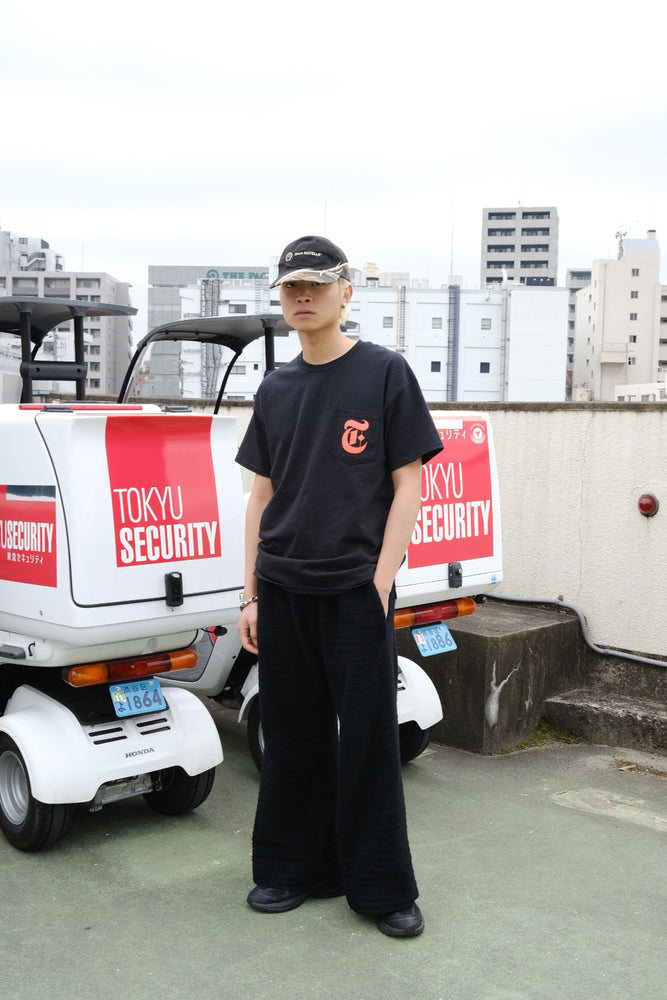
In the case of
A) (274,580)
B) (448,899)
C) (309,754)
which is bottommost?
(448,899)

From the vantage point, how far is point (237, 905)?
3.33 metres

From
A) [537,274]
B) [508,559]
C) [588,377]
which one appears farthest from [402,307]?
[508,559]

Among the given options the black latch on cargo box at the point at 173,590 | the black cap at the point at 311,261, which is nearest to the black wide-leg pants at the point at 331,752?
the black latch on cargo box at the point at 173,590

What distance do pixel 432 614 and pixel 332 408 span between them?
184 centimetres

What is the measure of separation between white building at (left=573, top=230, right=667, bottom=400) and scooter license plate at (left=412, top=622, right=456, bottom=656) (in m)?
103

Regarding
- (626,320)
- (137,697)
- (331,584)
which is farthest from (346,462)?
(626,320)

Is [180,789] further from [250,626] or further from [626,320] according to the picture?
[626,320]

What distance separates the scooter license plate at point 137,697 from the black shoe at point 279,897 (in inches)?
32.7

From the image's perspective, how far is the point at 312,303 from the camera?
3113 mm

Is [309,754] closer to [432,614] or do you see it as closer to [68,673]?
[68,673]

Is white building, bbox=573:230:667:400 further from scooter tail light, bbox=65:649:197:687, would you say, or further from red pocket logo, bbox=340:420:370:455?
red pocket logo, bbox=340:420:370:455

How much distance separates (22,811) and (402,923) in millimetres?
1539

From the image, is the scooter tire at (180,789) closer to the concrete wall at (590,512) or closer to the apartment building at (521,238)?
the concrete wall at (590,512)

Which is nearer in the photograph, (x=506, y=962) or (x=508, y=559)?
(x=506, y=962)
